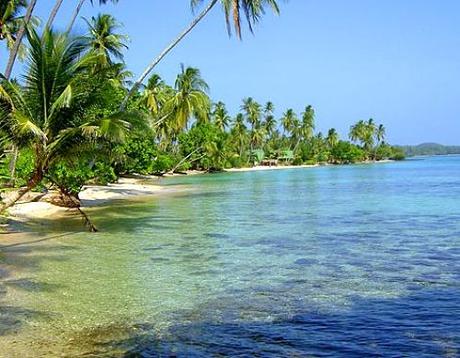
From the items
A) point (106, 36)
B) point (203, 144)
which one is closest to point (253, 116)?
point (203, 144)

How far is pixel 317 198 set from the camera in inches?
1192

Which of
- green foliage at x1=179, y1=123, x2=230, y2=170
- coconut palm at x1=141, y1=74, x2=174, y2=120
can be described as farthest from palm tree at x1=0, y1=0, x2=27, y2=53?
green foliage at x1=179, y1=123, x2=230, y2=170

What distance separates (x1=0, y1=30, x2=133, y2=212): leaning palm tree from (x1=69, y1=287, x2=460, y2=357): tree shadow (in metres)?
5.79

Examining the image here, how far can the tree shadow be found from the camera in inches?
234

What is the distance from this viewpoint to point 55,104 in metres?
11.3

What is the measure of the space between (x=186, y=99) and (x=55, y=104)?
38.7m

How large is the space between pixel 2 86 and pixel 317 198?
70.7 feet

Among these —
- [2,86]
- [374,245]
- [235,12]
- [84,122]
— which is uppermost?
[235,12]

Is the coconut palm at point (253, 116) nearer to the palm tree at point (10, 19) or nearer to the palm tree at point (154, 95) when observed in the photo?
the palm tree at point (154, 95)

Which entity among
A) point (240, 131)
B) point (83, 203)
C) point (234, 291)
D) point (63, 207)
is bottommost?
point (234, 291)

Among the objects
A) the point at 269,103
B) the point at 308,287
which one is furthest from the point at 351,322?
the point at 269,103

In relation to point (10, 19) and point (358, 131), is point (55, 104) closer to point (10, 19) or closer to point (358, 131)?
point (10, 19)

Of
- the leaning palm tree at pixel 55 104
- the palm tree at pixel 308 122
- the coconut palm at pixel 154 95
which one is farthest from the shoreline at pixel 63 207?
the palm tree at pixel 308 122

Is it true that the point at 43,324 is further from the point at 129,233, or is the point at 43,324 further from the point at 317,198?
the point at 317,198
